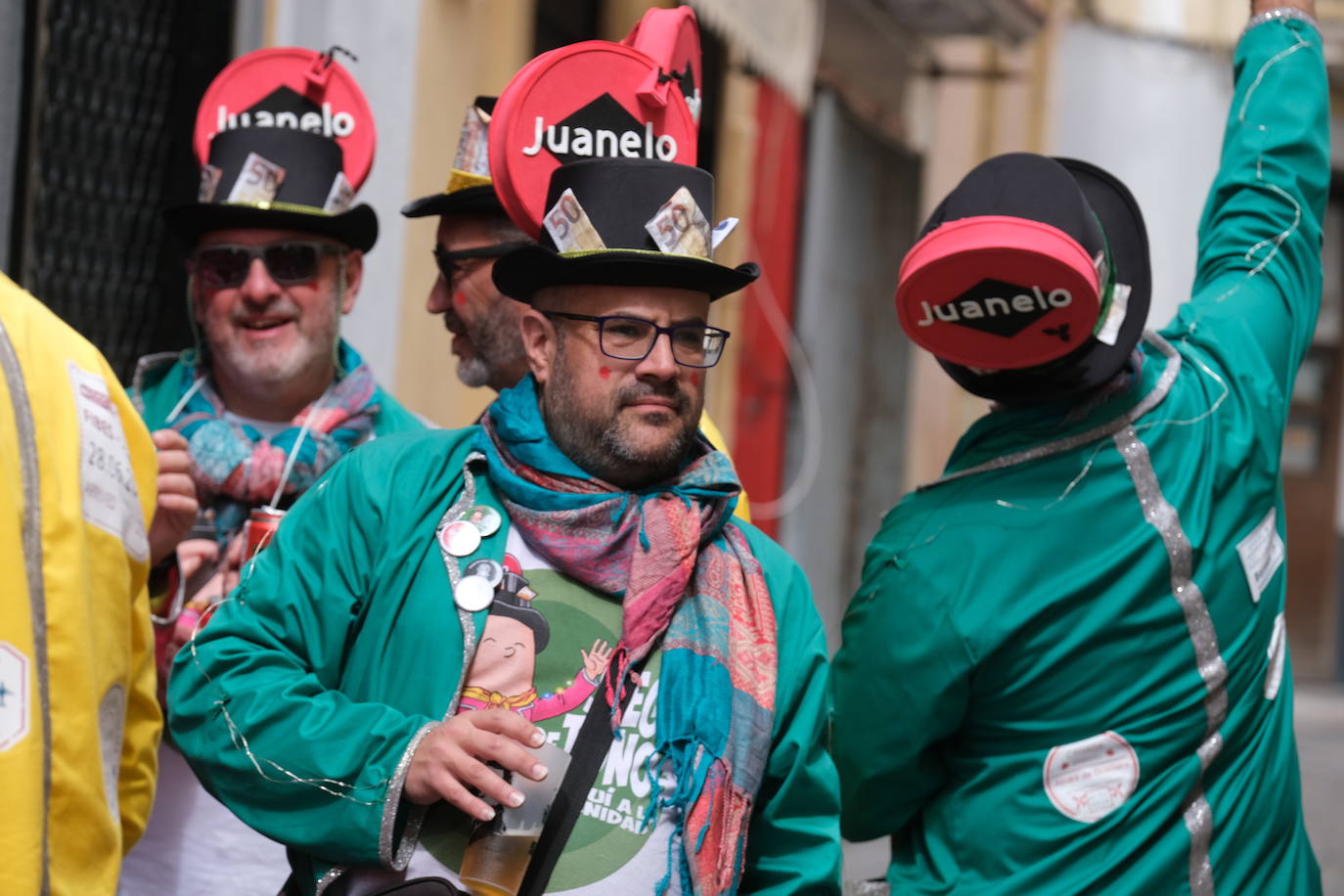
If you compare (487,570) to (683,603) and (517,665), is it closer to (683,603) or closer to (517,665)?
(517,665)

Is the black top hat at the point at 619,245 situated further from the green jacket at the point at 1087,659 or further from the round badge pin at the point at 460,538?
the green jacket at the point at 1087,659

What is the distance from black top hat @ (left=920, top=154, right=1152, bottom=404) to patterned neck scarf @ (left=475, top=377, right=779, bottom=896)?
2.18ft

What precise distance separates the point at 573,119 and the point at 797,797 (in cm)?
126

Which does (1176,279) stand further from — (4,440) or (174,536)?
(4,440)

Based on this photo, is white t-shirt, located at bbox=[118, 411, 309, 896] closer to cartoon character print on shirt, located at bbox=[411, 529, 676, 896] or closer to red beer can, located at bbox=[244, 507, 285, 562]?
red beer can, located at bbox=[244, 507, 285, 562]

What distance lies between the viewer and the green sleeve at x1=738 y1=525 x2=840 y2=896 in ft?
8.79

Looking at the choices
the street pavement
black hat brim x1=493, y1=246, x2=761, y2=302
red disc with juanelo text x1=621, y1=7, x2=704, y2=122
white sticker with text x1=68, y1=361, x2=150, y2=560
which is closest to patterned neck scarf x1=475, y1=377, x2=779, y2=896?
black hat brim x1=493, y1=246, x2=761, y2=302

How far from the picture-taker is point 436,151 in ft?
21.0

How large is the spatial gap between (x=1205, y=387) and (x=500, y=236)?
1535mm

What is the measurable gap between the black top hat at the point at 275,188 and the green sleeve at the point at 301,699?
120 cm

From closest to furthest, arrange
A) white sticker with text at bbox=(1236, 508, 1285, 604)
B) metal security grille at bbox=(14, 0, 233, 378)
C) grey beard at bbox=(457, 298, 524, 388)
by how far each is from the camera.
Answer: white sticker with text at bbox=(1236, 508, 1285, 604), grey beard at bbox=(457, 298, 524, 388), metal security grille at bbox=(14, 0, 233, 378)

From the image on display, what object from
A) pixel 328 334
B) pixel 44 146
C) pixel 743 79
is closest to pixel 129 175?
pixel 44 146

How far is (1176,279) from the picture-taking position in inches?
595

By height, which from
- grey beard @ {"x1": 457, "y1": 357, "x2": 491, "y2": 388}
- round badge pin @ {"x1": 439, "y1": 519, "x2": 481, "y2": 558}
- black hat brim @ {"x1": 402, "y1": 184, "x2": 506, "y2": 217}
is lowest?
round badge pin @ {"x1": 439, "y1": 519, "x2": 481, "y2": 558}
